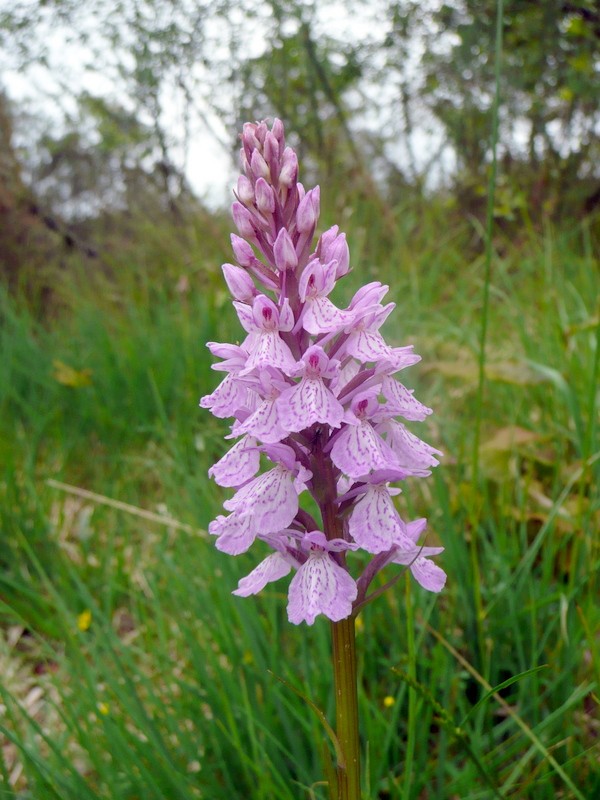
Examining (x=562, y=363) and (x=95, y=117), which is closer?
(x=562, y=363)

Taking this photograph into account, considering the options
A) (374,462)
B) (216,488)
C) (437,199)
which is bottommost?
(216,488)

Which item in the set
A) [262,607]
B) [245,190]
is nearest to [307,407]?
[245,190]

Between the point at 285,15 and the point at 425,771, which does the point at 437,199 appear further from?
the point at 425,771

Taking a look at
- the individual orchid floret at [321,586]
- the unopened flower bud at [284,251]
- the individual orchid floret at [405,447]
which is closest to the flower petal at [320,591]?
the individual orchid floret at [321,586]

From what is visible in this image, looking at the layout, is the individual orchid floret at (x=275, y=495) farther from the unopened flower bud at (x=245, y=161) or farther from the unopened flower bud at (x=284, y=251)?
the unopened flower bud at (x=245, y=161)

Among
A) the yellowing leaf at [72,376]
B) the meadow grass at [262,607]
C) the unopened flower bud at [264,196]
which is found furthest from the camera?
the yellowing leaf at [72,376]

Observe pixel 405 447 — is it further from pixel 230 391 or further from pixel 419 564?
pixel 230 391

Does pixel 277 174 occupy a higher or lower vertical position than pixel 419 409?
higher

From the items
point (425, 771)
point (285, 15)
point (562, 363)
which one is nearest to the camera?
point (425, 771)

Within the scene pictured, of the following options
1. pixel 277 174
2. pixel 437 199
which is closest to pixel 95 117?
pixel 437 199
